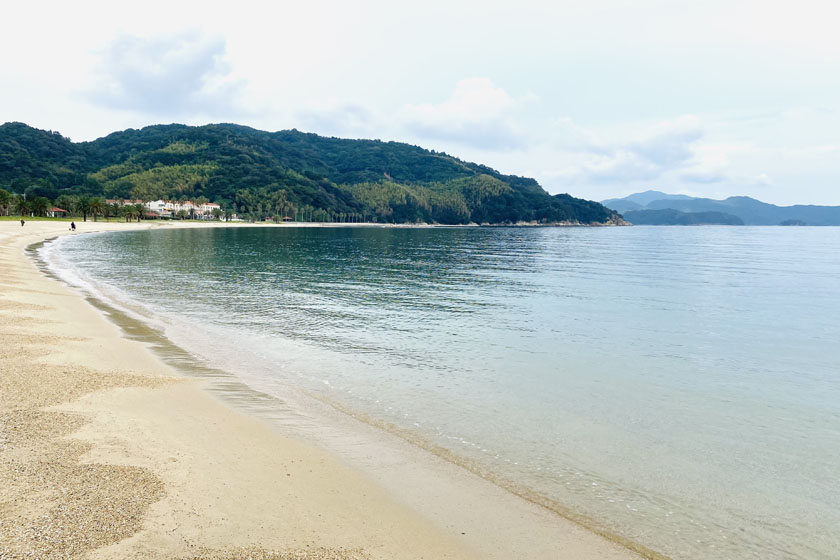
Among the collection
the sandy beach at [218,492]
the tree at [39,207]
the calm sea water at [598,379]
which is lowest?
the calm sea water at [598,379]

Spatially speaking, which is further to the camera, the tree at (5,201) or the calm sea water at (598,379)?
the tree at (5,201)

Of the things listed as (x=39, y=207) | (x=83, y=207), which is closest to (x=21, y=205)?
(x=39, y=207)

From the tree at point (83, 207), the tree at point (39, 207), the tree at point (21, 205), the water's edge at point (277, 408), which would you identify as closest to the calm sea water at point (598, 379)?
the water's edge at point (277, 408)

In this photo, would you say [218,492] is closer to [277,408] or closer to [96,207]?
[277,408]

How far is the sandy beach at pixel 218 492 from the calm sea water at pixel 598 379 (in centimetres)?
148

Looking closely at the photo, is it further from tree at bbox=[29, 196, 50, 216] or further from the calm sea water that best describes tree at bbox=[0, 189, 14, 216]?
the calm sea water

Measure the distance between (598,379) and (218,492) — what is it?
13124 millimetres

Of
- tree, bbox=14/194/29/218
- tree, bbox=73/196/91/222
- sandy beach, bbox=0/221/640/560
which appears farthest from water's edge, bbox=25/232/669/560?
tree, bbox=73/196/91/222

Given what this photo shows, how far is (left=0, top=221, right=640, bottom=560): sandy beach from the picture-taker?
6.88m

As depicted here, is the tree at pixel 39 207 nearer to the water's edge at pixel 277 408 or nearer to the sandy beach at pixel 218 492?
the water's edge at pixel 277 408

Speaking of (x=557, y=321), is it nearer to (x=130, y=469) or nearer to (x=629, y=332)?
(x=629, y=332)

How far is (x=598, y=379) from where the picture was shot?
1706 cm

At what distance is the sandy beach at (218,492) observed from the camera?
22.6ft

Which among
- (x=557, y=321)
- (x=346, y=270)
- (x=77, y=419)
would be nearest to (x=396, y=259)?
(x=346, y=270)
